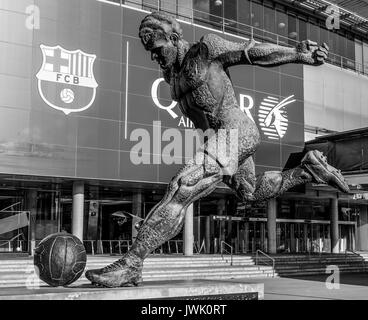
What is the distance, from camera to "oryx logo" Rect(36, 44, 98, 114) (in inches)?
895

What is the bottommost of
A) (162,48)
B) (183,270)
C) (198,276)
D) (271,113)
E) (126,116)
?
(198,276)

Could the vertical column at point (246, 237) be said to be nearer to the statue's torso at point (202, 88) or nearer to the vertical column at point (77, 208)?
the vertical column at point (77, 208)

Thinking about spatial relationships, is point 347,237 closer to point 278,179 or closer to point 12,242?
point 12,242

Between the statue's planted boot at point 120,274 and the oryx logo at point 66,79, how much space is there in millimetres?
19784

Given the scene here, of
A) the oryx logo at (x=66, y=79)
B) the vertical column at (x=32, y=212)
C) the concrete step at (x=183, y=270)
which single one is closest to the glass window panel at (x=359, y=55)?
the concrete step at (x=183, y=270)

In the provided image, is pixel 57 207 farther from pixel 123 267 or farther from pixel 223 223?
pixel 123 267

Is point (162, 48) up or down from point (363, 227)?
up

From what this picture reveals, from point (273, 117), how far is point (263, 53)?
88.3ft

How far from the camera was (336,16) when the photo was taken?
35.7 m

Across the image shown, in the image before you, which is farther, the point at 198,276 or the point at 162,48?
the point at 198,276

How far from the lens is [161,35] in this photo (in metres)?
4.09

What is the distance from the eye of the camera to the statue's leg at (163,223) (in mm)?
3754

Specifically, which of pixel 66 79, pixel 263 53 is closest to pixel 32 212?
pixel 66 79
